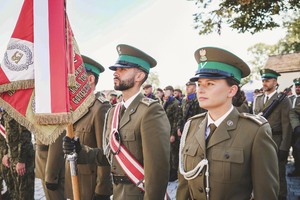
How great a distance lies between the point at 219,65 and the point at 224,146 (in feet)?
2.04

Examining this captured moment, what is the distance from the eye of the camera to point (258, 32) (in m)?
9.67

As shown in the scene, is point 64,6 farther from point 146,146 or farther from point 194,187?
point 194,187

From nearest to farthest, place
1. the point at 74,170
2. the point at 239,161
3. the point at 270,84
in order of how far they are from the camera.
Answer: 1. the point at 239,161
2. the point at 74,170
3. the point at 270,84

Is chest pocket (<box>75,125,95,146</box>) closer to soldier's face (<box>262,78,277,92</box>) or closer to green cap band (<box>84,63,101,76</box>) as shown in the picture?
green cap band (<box>84,63,101,76</box>)

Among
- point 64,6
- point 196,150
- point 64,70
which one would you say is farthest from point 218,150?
point 64,6

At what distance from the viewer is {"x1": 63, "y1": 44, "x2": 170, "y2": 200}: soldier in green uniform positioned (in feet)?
8.29

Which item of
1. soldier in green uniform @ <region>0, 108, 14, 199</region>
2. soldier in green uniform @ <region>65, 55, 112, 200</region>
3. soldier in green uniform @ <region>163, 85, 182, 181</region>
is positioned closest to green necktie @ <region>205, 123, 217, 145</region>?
soldier in green uniform @ <region>65, 55, 112, 200</region>

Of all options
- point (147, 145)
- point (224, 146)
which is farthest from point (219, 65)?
point (147, 145)

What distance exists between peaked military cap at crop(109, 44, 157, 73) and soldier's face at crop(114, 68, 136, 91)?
5cm

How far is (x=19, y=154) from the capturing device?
412cm

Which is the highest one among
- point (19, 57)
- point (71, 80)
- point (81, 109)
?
point (19, 57)

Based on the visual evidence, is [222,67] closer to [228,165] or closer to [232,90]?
[232,90]

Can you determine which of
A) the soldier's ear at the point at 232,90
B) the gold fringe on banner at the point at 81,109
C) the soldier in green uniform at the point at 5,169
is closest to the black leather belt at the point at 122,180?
the gold fringe on banner at the point at 81,109

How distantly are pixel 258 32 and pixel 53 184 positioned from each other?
27.9ft
